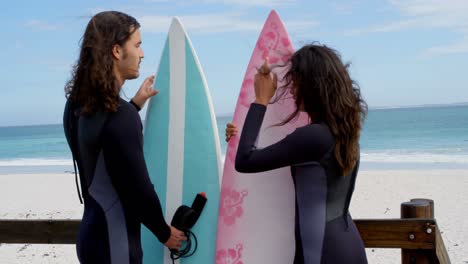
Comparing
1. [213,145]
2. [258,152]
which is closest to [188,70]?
[213,145]

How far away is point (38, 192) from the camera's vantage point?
1242 centimetres

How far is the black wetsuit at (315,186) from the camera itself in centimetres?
179

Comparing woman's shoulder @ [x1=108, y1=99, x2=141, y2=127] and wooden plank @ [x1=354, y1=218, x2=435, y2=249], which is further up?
woman's shoulder @ [x1=108, y1=99, x2=141, y2=127]

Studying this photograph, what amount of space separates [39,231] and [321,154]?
1.49 meters

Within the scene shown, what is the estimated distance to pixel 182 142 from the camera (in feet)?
8.96

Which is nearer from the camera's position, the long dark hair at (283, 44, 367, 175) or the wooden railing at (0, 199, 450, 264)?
the long dark hair at (283, 44, 367, 175)

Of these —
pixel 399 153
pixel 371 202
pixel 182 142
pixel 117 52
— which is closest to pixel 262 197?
pixel 182 142

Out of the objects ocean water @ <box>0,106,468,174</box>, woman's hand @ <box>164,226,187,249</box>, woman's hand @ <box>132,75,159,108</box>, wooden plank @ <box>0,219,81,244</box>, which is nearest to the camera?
woman's hand @ <box>164,226,187,249</box>

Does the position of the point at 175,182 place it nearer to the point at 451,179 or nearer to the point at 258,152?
the point at 258,152

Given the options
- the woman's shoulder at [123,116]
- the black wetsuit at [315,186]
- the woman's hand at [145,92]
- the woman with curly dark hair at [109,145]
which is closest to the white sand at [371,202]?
the woman's hand at [145,92]

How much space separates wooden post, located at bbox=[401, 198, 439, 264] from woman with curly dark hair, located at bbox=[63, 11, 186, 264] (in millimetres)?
1086

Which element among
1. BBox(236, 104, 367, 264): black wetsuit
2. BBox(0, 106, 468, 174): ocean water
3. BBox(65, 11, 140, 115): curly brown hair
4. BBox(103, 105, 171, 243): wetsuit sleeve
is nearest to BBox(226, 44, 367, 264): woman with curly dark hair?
BBox(236, 104, 367, 264): black wetsuit

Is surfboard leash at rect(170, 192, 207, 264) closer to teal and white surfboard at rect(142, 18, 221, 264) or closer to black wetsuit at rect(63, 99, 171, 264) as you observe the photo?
teal and white surfboard at rect(142, 18, 221, 264)

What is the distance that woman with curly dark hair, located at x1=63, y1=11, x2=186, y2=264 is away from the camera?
1.83 meters
